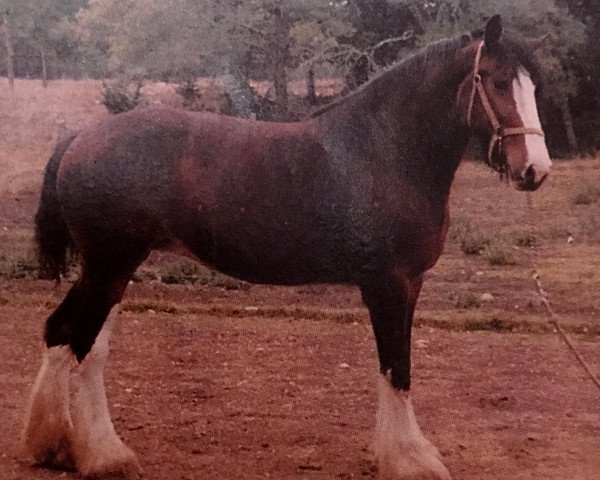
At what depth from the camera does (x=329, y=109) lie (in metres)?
2.43

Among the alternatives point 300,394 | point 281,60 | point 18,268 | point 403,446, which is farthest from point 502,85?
point 18,268

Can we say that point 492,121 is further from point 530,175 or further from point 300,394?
point 300,394

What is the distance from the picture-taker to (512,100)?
2199mm

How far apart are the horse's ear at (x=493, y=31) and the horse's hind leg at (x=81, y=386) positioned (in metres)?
1.28

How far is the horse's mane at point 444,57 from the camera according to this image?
219 centimetres

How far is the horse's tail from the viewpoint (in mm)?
2523

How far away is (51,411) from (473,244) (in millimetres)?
1749

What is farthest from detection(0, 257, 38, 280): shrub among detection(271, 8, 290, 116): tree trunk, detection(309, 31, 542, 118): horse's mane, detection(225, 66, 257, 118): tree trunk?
detection(309, 31, 542, 118): horse's mane

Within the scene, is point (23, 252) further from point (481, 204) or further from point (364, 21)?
point (481, 204)

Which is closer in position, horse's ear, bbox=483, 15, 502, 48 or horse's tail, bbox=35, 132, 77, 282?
horse's ear, bbox=483, 15, 502, 48

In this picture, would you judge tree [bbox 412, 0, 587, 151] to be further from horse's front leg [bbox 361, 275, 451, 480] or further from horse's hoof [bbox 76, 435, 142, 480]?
horse's hoof [bbox 76, 435, 142, 480]

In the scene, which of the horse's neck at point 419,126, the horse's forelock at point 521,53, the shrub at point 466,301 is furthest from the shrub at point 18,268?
the horse's forelock at point 521,53

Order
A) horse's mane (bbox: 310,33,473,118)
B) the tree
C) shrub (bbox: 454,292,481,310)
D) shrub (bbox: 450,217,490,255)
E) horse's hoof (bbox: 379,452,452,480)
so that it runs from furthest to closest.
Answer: shrub (bbox: 454,292,481,310), shrub (bbox: 450,217,490,255), the tree, horse's hoof (bbox: 379,452,452,480), horse's mane (bbox: 310,33,473,118)

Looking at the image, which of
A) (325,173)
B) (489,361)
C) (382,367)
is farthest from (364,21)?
(489,361)
